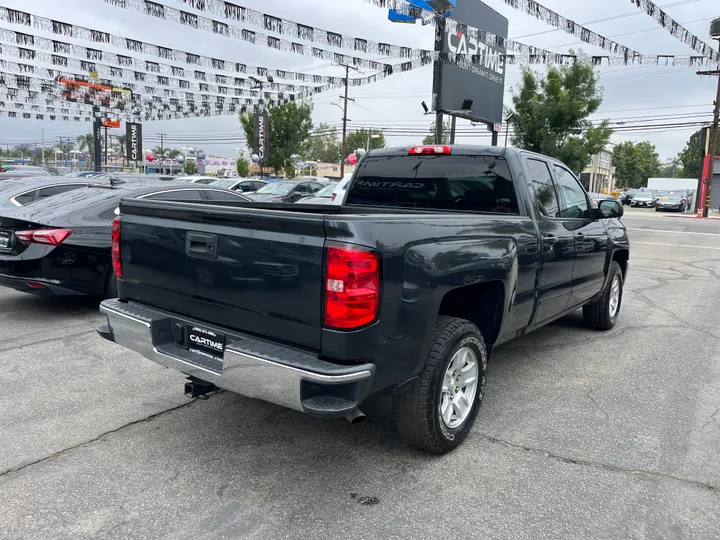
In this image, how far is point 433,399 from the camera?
3.06m

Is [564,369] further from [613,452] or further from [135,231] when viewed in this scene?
[135,231]

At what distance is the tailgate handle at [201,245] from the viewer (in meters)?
2.97

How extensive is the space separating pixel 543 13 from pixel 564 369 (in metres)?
8.69

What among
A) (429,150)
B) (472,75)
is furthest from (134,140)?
(429,150)

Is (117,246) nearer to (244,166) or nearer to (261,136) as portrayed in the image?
(261,136)

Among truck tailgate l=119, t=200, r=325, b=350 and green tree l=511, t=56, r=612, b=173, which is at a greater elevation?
green tree l=511, t=56, r=612, b=173

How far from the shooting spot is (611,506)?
9.27 feet

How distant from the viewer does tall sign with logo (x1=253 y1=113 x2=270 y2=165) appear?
36903 mm

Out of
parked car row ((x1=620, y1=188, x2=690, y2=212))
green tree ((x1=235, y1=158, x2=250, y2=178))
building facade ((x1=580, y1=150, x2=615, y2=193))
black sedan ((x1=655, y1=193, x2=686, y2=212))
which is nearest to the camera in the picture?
black sedan ((x1=655, y1=193, x2=686, y2=212))

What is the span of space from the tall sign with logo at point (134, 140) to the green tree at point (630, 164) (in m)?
72.9

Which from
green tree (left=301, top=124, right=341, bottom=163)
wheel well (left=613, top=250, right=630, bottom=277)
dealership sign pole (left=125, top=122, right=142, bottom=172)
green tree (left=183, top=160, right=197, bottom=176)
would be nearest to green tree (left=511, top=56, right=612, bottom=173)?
wheel well (left=613, top=250, right=630, bottom=277)

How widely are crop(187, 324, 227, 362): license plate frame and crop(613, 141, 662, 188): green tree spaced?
95.0 meters

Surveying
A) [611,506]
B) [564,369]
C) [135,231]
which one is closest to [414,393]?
[611,506]

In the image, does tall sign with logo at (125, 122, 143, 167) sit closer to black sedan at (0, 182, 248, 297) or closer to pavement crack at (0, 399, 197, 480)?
black sedan at (0, 182, 248, 297)
